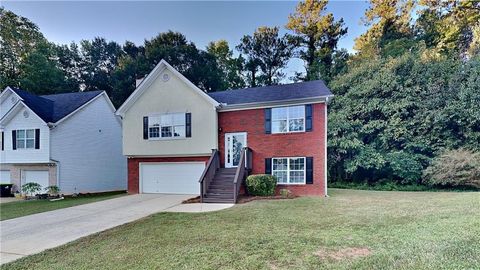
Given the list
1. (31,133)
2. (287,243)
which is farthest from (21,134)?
(287,243)

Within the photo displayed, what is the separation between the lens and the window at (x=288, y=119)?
13922 millimetres

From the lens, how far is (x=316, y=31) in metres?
27.8

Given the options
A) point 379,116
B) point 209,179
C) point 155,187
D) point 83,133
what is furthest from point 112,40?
point 379,116

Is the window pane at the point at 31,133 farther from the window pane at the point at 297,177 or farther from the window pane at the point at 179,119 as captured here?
the window pane at the point at 297,177

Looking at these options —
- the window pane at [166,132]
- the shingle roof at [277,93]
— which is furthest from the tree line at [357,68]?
the window pane at [166,132]

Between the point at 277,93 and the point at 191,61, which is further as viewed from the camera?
the point at 191,61

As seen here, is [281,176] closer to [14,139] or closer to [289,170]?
[289,170]

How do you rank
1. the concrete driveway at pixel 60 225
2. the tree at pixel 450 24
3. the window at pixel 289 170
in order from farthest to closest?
the tree at pixel 450 24
the window at pixel 289 170
the concrete driveway at pixel 60 225

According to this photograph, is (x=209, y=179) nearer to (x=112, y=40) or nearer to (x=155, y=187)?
(x=155, y=187)

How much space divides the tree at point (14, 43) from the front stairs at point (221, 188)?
24134mm

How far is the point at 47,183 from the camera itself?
17625 mm

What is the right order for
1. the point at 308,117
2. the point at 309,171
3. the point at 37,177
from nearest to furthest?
the point at 309,171
the point at 308,117
the point at 37,177

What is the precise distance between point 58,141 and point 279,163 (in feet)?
47.1

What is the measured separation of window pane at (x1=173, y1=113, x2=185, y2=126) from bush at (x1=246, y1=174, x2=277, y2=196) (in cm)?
525
